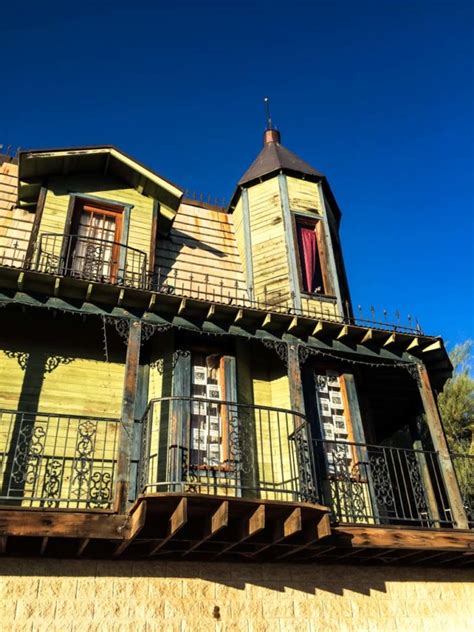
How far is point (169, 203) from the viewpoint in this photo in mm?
12453

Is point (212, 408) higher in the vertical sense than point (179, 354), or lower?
lower

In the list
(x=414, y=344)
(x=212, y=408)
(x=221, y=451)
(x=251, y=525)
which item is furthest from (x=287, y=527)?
(x=414, y=344)

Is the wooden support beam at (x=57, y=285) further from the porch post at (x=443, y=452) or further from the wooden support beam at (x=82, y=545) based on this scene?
the porch post at (x=443, y=452)

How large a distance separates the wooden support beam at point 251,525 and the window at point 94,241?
17.4 feet

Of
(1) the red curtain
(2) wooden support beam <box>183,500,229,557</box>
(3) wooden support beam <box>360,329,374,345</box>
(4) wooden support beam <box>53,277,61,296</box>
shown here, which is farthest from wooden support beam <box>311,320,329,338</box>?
(4) wooden support beam <box>53,277,61,296</box>

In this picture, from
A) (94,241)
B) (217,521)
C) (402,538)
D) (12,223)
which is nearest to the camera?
(217,521)

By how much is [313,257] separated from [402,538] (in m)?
6.72

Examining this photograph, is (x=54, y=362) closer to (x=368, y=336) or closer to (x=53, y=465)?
(x=53, y=465)

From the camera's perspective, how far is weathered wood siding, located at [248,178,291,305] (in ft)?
39.5

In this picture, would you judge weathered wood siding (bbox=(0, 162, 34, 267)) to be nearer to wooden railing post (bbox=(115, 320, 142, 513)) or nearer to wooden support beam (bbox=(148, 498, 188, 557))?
wooden railing post (bbox=(115, 320, 142, 513))

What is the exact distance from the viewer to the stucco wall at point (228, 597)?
22.0 feet

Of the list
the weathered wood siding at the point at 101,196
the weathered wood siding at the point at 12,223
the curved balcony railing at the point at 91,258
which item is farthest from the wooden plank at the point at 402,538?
the weathered wood siding at the point at 12,223

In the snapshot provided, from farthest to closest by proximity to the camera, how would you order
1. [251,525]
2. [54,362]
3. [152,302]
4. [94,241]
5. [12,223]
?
1. [12,223]
2. [94,241]
3. [54,362]
4. [152,302]
5. [251,525]

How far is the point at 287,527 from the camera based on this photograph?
696cm
